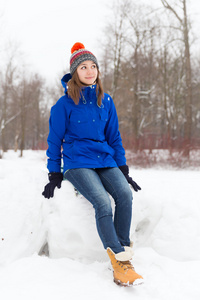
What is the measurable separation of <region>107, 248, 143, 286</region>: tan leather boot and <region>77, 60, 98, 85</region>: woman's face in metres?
1.54

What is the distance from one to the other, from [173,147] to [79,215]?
7.13 metres

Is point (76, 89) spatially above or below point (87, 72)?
below

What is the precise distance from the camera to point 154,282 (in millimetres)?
1824

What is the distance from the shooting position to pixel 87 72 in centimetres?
235

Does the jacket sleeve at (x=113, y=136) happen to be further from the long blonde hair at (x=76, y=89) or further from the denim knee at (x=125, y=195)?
the denim knee at (x=125, y=195)

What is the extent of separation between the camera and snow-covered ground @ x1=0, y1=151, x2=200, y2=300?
175cm

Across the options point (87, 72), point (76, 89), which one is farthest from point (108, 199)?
point (87, 72)

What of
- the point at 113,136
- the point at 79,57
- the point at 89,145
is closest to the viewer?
the point at 89,145

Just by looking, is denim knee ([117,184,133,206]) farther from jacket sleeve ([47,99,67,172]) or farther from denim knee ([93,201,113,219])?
jacket sleeve ([47,99,67,172])

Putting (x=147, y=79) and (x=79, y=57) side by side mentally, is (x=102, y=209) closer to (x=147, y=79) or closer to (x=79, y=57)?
(x=79, y=57)

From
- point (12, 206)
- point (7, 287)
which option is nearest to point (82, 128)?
point (12, 206)

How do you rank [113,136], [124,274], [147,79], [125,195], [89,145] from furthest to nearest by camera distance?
[147,79] < [113,136] < [89,145] < [125,195] < [124,274]

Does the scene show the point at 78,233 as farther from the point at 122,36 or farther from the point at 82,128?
the point at 122,36

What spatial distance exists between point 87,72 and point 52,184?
3.64 ft
